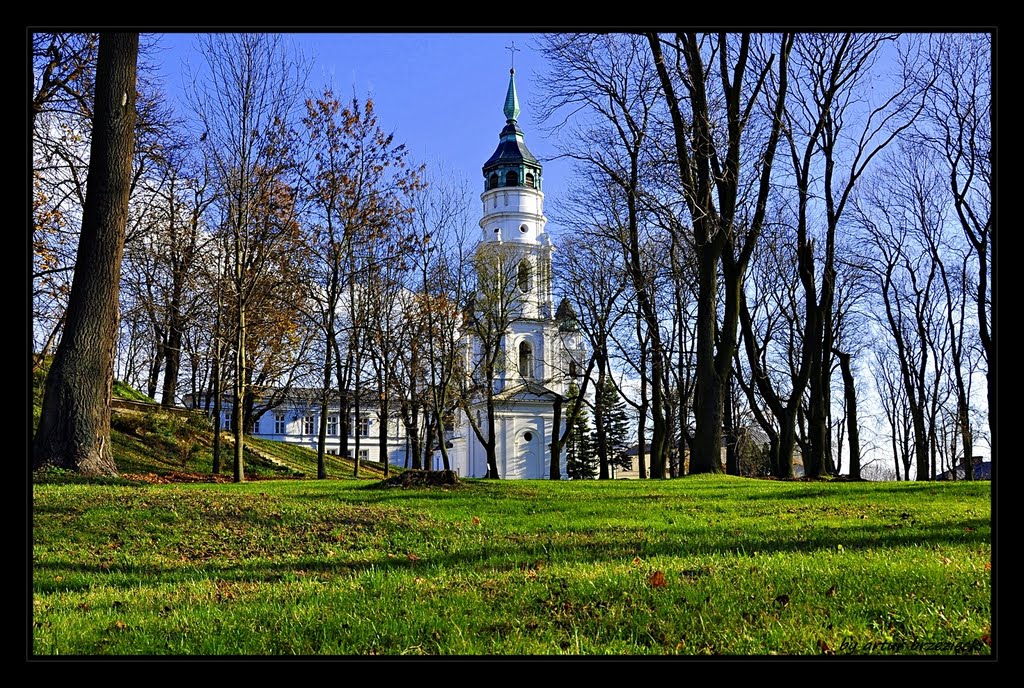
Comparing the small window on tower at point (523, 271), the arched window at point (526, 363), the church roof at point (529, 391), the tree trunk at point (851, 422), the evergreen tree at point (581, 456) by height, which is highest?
the small window on tower at point (523, 271)

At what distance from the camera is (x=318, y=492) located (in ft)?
42.6

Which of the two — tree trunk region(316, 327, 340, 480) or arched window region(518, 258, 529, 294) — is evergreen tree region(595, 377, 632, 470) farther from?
tree trunk region(316, 327, 340, 480)

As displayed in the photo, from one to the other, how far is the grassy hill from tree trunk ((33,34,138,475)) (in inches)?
237

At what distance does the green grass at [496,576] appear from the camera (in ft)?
15.2

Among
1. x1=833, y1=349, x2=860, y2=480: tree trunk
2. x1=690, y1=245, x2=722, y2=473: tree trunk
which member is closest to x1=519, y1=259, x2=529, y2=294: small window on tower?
x1=833, y1=349, x2=860, y2=480: tree trunk

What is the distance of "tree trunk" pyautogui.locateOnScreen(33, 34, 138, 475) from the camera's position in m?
12.4

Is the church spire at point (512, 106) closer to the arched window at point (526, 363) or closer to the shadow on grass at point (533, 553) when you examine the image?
the arched window at point (526, 363)

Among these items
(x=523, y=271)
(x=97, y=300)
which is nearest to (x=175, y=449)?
(x=97, y=300)

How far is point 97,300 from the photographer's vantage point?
12.8 metres

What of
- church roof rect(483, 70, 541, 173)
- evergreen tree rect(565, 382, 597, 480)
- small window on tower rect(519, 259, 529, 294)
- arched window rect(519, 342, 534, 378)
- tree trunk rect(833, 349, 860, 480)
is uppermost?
church roof rect(483, 70, 541, 173)

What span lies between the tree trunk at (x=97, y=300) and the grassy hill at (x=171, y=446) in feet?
19.7

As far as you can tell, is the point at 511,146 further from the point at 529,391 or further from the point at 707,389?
the point at 707,389

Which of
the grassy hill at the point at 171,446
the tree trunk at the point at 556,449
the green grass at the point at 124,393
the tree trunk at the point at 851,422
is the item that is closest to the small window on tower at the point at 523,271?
the tree trunk at the point at 556,449
